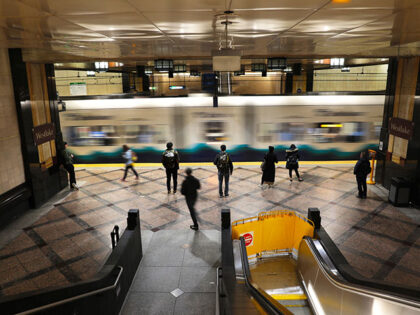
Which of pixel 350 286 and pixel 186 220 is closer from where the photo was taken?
pixel 350 286

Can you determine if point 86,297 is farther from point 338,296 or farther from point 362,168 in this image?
point 362,168

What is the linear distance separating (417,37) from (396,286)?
15.3 feet

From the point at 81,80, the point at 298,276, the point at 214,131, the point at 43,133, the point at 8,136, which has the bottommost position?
the point at 298,276

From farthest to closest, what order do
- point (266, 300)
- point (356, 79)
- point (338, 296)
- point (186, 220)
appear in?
point (356, 79)
point (186, 220)
point (338, 296)
point (266, 300)

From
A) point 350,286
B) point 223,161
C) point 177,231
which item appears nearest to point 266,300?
point 350,286

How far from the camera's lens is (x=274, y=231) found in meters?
6.42

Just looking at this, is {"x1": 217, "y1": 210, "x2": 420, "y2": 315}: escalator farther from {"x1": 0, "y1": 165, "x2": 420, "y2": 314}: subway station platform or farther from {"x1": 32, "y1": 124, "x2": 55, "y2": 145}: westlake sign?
{"x1": 32, "y1": 124, "x2": 55, "y2": 145}: westlake sign

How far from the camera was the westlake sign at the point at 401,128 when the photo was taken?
28.5 feet

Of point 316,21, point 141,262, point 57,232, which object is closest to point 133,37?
point 316,21

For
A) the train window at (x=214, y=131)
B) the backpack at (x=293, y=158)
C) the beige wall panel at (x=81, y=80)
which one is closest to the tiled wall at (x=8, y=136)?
the train window at (x=214, y=131)

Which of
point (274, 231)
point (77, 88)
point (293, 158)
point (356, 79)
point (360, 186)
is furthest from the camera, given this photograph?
point (77, 88)

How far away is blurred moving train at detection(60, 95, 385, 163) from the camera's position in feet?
40.0

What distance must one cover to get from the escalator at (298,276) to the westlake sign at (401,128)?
478 cm

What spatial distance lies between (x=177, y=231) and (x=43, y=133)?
5.28m
